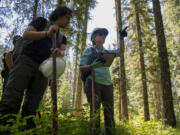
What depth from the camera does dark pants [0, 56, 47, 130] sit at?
6.31 feet

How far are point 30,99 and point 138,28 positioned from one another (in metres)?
12.7

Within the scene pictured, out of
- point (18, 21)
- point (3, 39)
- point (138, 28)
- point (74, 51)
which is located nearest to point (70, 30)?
point (74, 51)

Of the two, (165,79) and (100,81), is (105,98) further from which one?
(165,79)

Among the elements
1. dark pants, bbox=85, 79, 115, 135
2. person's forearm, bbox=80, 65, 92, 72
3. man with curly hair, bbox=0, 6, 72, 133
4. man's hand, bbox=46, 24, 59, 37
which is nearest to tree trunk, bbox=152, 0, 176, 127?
dark pants, bbox=85, 79, 115, 135

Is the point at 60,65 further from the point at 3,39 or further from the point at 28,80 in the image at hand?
the point at 3,39

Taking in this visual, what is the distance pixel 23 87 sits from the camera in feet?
6.72

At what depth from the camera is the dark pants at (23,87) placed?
6.31ft

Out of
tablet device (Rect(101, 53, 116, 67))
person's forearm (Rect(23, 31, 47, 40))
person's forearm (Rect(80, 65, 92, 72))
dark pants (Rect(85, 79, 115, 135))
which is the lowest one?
dark pants (Rect(85, 79, 115, 135))

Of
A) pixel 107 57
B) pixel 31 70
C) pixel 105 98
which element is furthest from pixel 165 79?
pixel 31 70

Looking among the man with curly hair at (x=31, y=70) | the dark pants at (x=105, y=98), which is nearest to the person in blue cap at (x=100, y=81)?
the dark pants at (x=105, y=98)

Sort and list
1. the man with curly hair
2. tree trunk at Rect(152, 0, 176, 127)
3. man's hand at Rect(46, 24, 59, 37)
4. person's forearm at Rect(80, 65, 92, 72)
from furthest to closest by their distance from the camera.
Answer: tree trunk at Rect(152, 0, 176, 127), person's forearm at Rect(80, 65, 92, 72), the man with curly hair, man's hand at Rect(46, 24, 59, 37)

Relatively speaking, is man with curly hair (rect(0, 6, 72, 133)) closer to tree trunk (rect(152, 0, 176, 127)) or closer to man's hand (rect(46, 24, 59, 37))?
man's hand (rect(46, 24, 59, 37))

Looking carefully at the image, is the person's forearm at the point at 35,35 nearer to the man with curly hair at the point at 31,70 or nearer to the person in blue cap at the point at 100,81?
the man with curly hair at the point at 31,70

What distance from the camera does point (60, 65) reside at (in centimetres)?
188
